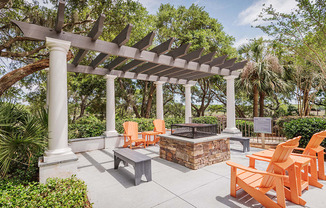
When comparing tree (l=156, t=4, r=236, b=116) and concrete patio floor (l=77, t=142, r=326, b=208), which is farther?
tree (l=156, t=4, r=236, b=116)

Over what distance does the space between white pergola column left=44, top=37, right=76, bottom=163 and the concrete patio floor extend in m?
0.88

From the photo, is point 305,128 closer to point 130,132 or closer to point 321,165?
point 321,165

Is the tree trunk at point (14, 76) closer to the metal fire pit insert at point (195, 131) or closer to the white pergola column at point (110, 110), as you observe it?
the white pergola column at point (110, 110)

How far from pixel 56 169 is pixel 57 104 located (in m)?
1.28

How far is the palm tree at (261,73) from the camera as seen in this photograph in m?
10.3

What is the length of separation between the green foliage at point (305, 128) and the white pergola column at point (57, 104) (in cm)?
643

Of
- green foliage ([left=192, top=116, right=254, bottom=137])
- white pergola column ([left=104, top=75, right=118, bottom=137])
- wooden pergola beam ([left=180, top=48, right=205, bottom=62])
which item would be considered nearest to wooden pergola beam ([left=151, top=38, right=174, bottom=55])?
wooden pergola beam ([left=180, top=48, right=205, bottom=62])

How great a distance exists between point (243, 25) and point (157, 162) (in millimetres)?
8043

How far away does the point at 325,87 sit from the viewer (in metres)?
12.0

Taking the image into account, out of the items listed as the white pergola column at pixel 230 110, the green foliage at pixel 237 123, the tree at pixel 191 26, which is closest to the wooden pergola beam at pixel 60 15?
the white pergola column at pixel 230 110

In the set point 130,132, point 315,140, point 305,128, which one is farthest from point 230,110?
point 130,132

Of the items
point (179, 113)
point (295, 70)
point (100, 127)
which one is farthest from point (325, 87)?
point (100, 127)

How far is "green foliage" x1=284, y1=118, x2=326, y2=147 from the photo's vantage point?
16.2ft

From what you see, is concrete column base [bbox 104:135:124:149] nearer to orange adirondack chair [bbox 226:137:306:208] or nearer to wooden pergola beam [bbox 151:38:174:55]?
wooden pergola beam [bbox 151:38:174:55]
